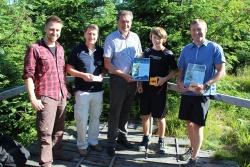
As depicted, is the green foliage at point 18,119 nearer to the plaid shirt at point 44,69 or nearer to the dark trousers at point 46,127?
the dark trousers at point 46,127

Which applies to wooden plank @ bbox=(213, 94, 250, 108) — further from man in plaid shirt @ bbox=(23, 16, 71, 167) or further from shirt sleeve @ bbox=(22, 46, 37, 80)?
shirt sleeve @ bbox=(22, 46, 37, 80)

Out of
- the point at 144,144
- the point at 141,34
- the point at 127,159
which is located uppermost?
the point at 141,34

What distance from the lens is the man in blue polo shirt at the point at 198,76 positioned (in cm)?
500

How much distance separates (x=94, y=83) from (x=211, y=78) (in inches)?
59.1

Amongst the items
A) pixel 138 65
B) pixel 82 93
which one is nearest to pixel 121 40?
pixel 138 65

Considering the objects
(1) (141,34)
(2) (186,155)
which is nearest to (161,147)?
(2) (186,155)

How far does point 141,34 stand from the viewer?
7.86m

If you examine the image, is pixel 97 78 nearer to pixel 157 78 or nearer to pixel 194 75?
pixel 157 78

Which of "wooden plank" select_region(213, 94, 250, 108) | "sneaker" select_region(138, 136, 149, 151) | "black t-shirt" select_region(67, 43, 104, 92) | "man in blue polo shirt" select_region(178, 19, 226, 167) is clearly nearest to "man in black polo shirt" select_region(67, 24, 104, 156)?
"black t-shirt" select_region(67, 43, 104, 92)

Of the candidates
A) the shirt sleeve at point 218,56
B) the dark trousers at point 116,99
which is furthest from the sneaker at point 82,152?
the shirt sleeve at point 218,56

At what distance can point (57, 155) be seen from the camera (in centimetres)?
541

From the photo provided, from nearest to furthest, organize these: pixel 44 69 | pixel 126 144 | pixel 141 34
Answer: pixel 44 69
pixel 126 144
pixel 141 34

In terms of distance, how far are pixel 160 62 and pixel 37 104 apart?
1795mm

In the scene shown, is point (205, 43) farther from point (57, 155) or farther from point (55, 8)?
point (55, 8)
